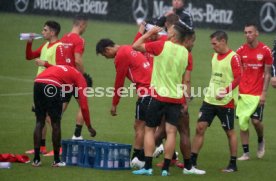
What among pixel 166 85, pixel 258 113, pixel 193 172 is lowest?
pixel 193 172

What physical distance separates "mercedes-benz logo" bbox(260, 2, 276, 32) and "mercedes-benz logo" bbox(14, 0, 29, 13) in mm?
10785

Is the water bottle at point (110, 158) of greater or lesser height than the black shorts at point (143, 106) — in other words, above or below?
below

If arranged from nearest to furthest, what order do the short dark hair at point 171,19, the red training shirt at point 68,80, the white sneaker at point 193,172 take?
the white sneaker at point 193,172 → the red training shirt at point 68,80 → the short dark hair at point 171,19

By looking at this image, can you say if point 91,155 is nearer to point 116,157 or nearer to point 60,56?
point 116,157

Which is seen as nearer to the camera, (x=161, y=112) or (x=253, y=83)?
→ (x=161, y=112)

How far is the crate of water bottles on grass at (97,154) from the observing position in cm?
1570

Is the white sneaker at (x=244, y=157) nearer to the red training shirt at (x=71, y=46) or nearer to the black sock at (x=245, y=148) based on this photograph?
the black sock at (x=245, y=148)

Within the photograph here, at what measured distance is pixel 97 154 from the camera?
620 inches

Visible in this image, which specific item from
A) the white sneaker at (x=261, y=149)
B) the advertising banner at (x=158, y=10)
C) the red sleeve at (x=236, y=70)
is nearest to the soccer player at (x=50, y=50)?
the red sleeve at (x=236, y=70)

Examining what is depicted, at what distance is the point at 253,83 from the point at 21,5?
25.8 metres

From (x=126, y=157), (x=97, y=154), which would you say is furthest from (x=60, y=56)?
(x=126, y=157)

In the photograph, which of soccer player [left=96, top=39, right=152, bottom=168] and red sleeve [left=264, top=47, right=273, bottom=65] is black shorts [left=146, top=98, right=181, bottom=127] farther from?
red sleeve [left=264, top=47, right=273, bottom=65]

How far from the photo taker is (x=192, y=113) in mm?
23156

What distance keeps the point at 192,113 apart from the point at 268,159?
5.73 metres
